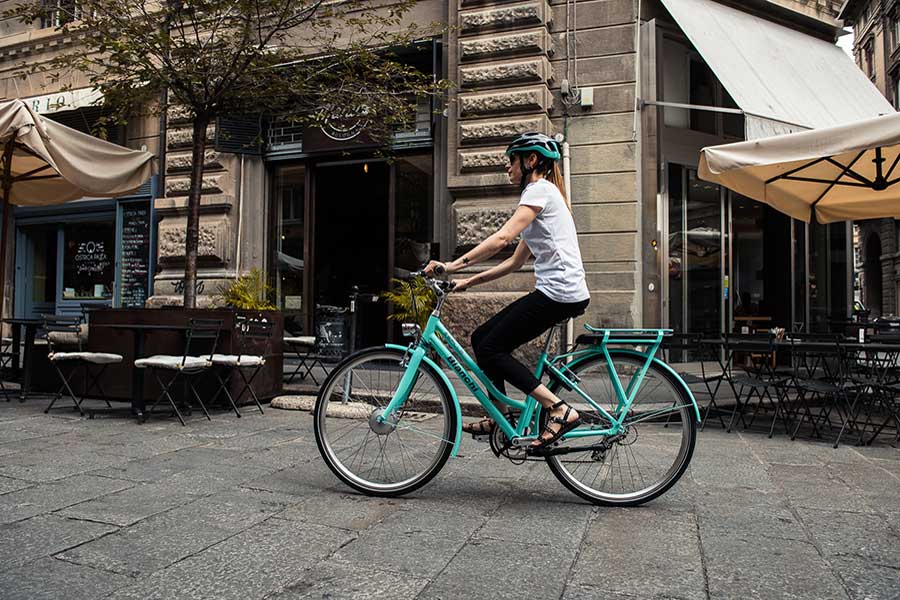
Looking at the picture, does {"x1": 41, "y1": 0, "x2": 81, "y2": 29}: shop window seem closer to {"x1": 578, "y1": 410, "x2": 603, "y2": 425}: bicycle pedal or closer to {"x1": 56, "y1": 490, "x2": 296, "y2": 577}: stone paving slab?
{"x1": 56, "y1": 490, "x2": 296, "y2": 577}: stone paving slab

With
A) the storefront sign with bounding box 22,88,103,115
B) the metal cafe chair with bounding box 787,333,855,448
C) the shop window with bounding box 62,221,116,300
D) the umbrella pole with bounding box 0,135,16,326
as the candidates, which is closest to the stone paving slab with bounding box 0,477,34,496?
the umbrella pole with bounding box 0,135,16,326

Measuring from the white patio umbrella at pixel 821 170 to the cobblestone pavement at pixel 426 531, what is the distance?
2.38 metres

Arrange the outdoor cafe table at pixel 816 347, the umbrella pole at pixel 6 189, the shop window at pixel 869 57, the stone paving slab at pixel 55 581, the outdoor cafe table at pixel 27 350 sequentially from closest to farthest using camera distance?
the stone paving slab at pixel 55 581 < the outdoor cafe table at pixel 816 347 < the outdoor cafe table at pixel 27 350 < the umbrella pole at pixel 6 189 < the shop window at pixel 869 57

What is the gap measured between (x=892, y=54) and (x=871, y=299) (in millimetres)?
14961

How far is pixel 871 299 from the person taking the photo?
4653 centimetres

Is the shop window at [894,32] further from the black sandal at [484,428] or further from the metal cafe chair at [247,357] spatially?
the black sandal at [484,428]

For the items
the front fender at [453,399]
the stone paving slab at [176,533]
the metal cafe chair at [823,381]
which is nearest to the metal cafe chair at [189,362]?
the stone paving slab at [176,533]

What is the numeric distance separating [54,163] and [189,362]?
232cm

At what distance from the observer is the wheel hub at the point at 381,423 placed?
12.2 feet

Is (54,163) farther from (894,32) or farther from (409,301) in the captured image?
(894,32)

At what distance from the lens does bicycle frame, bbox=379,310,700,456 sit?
359 centimetres

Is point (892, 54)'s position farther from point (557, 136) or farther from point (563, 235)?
point (563, 235)

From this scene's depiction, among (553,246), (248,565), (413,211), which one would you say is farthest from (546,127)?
(248,565)

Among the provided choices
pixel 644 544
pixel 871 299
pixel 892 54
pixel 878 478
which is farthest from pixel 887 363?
pixel 871 299
